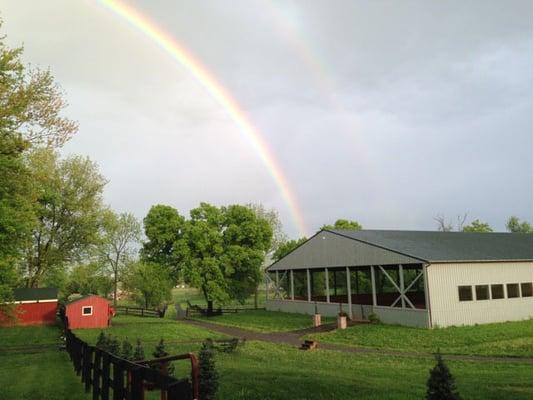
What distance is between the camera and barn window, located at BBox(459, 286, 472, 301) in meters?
30.9

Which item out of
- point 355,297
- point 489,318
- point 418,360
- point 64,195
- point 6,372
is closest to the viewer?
point 6,372

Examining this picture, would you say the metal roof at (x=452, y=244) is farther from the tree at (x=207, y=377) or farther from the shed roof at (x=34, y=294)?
the shed roof at (x=34, y=294)

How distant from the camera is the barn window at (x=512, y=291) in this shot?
1300 inches

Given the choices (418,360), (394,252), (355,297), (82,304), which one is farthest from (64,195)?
(418,360)

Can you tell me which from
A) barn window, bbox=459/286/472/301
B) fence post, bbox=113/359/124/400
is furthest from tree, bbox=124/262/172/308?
fence post, bbox=113/359/124/400

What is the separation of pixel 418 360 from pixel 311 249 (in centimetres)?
2388

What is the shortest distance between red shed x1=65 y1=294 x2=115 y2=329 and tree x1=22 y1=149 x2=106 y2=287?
11.2 meters

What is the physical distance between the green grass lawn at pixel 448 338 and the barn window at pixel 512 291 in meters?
2.41

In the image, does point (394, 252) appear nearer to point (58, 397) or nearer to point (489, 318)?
point (489, 318)

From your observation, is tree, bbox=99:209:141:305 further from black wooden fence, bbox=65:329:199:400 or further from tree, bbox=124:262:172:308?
black wooden fence, bbox=65:329:199:400

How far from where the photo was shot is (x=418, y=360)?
65.1ft

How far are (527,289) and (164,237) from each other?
1436 inches

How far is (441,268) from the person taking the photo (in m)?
30.4

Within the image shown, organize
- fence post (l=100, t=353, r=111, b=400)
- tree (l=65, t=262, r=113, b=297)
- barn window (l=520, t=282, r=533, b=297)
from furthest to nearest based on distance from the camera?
tree (l=65, t=262, r=113, b=297) → barn window (l=520, t=282, r=533, b=297) → fence post (l=100, t=353, r=111, b=400)
